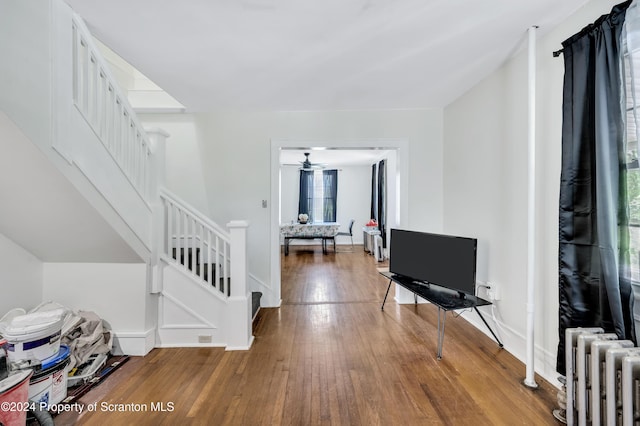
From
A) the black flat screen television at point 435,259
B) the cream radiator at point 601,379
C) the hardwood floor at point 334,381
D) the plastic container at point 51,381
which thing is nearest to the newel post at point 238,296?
the hardwood floor at point 334,381

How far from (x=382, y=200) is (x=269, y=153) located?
13.1 ft

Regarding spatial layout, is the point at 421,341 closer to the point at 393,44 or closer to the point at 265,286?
the point at 265,286

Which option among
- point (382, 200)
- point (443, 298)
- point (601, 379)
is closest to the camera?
point (601, 379)

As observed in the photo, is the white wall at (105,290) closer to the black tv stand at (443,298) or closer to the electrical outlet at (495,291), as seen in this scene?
the black tv stand at (443,298)

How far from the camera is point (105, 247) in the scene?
7.00ft

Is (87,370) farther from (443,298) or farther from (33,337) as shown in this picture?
(443,298)

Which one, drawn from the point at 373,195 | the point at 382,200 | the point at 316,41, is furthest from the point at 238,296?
the point at 373,195

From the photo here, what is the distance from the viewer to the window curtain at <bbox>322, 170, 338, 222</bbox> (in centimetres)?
827

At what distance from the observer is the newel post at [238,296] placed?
241cm

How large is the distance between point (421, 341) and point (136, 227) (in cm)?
265

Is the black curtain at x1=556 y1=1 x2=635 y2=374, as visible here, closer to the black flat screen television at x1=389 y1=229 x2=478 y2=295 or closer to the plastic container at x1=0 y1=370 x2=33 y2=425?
the black flat screen television at x1=389 y1=229 x2=478 y2=295

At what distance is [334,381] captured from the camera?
1946 millimetres

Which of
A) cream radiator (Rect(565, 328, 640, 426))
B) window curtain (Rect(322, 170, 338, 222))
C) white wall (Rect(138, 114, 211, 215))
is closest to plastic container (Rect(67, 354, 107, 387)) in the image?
white wall (Rect(138, 114, 211, 215))

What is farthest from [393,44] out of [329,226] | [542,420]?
[329,226]
